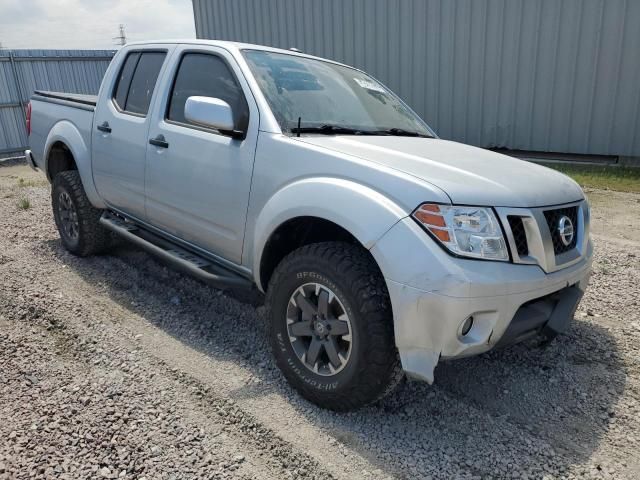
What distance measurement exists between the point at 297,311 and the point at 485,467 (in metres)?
1.17

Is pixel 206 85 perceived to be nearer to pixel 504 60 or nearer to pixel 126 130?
pixel 126 130

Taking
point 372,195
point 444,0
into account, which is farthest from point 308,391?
point 444,0

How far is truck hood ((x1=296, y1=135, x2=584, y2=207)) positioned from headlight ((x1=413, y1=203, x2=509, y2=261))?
57 millimetres

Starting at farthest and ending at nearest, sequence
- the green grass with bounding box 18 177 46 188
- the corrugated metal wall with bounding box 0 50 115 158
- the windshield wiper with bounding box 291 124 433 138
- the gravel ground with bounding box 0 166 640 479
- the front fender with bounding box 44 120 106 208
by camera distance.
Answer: the corrugated metal wall with bounding box 0 50 115 158, the green grass with bounding box 18 177 46 188, the front fender with bounding box 44 120 106 208, the windshield wiper with bounding box 291 124 433 138, the gravel ground with bounding box 0 166 640 479

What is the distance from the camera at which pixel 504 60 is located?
965 centimetres

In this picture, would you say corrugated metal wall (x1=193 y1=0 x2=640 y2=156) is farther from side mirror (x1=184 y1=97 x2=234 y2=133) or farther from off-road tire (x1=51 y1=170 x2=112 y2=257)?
side mirror (x1=184 y1=97 x2=234 y2=133)

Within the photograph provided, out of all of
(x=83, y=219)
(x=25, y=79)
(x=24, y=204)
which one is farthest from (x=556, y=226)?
(x=25, y=79)

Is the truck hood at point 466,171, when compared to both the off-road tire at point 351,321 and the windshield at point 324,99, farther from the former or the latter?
the off-road tire at point 351,321

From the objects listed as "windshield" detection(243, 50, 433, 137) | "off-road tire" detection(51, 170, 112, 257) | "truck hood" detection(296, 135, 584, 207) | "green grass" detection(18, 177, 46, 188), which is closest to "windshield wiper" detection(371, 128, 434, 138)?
"windshield" detection(243, 50, 433, 137)

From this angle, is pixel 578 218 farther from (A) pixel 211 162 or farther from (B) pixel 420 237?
(A) pixel 211 162

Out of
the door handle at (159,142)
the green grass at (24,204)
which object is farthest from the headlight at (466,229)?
the green grass at (24,204)

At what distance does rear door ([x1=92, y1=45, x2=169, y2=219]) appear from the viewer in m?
3.93

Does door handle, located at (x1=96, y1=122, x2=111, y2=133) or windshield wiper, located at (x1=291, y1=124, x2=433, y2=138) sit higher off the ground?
windshield wiper, located at (x1=291, y1=124, x2=433, y2=138)

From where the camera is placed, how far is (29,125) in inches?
220
